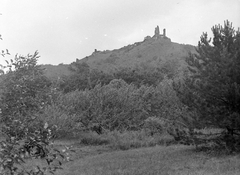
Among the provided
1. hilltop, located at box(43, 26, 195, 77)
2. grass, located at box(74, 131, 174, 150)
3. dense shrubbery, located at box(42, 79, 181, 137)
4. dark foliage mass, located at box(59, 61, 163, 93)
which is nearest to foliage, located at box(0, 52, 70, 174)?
grass, located at box(74, 131, 174, 150)

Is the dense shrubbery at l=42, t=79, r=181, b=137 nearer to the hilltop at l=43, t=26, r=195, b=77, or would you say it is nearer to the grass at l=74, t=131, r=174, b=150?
the grass at l=74, t=131, r=174, b=150

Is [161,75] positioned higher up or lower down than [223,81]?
higher up

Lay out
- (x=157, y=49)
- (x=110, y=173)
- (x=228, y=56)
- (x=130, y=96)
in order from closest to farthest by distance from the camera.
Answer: (x=110, y=173), (x=228, y=56), (x=130, y=96), (x=157, y=49)

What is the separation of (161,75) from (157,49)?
4867 centimetres

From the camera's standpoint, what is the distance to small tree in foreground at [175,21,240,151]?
14.5 metres

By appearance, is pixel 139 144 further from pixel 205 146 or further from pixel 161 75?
pixel 161 75

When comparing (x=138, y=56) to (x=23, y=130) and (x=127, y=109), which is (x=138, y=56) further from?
(x=23, y=130)

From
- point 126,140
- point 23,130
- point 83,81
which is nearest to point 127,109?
point 126,140

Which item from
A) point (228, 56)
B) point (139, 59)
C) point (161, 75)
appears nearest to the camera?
point (228, 56)

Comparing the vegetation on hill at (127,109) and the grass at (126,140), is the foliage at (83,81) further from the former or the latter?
the grass at (126,140)

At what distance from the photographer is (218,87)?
14.7m

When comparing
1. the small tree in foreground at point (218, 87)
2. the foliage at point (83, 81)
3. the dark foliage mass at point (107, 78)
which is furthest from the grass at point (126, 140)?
the dark foliage mass at point (107, 78)

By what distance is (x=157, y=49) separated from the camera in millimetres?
113938

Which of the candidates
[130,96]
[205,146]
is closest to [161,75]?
[130,96]
